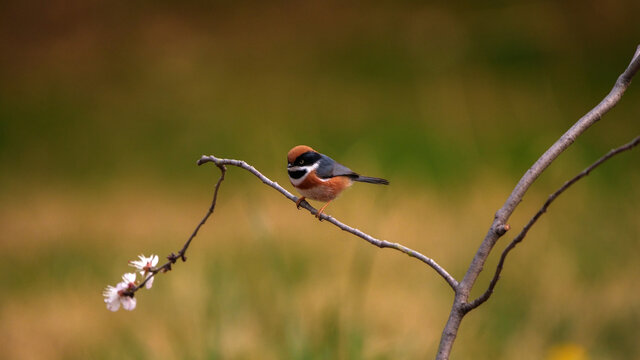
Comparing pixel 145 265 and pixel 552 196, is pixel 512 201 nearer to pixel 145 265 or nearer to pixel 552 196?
pixel 552 196

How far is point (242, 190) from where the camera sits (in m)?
2.67

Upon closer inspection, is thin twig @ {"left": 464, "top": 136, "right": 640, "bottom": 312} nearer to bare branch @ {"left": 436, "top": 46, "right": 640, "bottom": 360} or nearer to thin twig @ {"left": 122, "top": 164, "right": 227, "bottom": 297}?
bare branch @ {"left": 436, "top": 46, "right": 640, "bottom": 360}

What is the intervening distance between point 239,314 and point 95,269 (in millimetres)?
764

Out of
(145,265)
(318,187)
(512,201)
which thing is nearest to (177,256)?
(145,265)

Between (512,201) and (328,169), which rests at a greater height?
(512,201)

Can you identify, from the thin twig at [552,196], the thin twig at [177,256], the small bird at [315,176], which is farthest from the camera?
the small bird at [315,176]

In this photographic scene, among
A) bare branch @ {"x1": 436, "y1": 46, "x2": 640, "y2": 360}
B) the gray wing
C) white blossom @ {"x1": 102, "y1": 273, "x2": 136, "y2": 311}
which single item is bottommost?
white blossom @ {"x1": 102, "y1": 273, "x2": 136, "y2": 311}

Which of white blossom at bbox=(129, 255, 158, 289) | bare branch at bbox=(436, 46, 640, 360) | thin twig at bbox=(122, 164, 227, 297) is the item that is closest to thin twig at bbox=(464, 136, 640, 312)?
bare branch at bbox=(436, 46, 640, 360)

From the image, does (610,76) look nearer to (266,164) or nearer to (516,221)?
(516,221)

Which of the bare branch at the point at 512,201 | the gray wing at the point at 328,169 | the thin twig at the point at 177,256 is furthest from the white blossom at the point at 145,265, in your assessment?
the gray wing at the point at 328,169

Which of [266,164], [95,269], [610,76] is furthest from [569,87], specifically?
[95,269]

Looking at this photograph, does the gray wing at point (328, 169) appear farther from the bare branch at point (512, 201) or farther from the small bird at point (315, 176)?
the bare branch at point (512, 201)

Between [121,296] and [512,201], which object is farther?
A: [121,296]

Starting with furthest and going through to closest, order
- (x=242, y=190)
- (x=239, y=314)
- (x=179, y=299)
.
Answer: (x=242, y=190), (x=179, y=299), (x=239, y=314)
